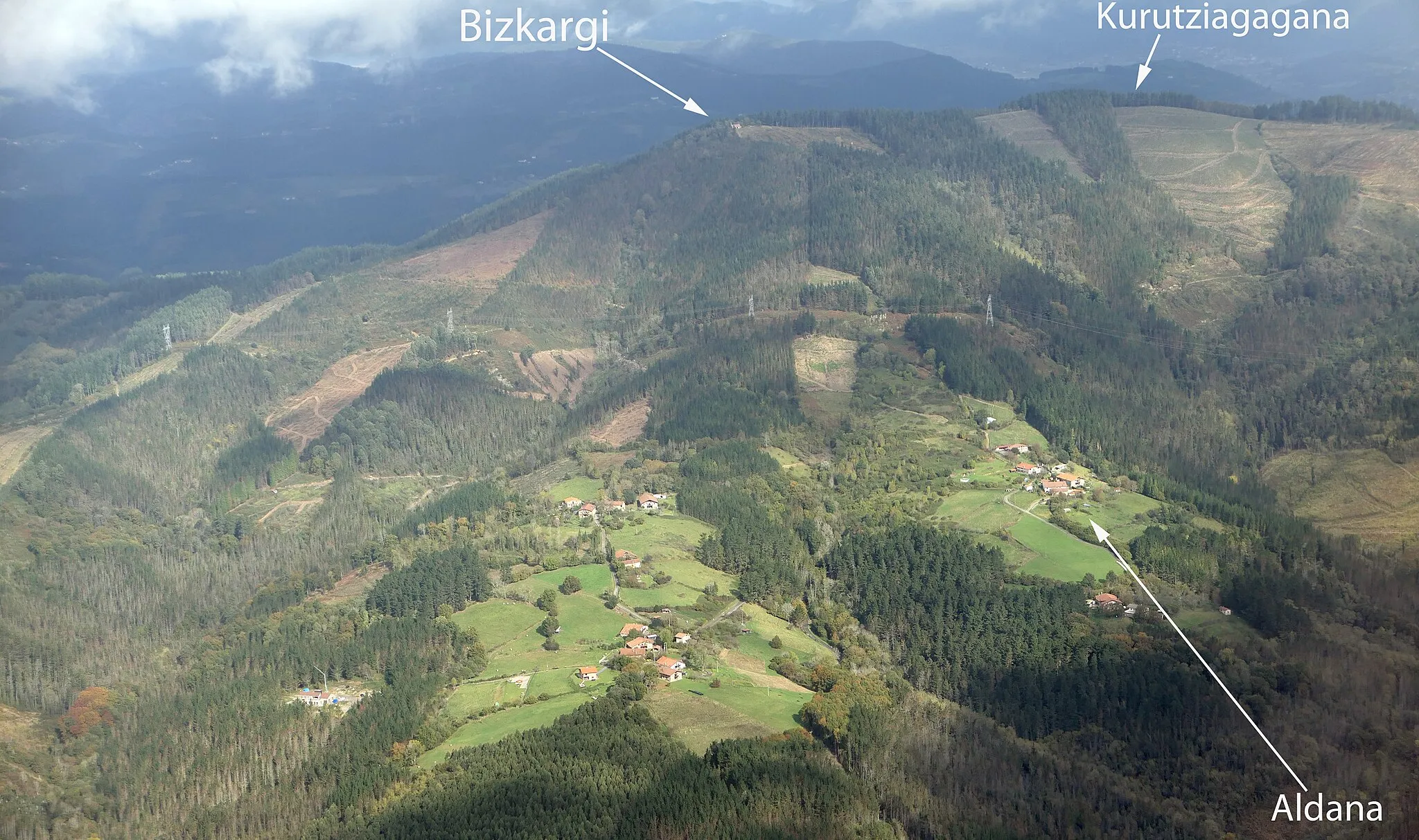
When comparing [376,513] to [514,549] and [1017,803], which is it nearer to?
[514,549]

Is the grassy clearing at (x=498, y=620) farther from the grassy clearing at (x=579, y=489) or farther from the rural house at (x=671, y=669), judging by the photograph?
the grassy clearing at (x=579, y=489)

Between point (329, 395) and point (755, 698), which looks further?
point (329, 395)

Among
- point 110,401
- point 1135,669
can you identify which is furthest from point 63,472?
point 1135,669

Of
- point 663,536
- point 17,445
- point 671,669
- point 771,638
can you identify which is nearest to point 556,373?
point 17,445

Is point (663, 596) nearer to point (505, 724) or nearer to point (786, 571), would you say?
point (786, 571)

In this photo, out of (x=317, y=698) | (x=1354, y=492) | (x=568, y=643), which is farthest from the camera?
(x=1354, y=492)

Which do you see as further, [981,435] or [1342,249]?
[1342,249]

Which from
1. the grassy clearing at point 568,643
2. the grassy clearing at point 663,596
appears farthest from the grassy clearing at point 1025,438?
the grassy clearing at point 568,643
